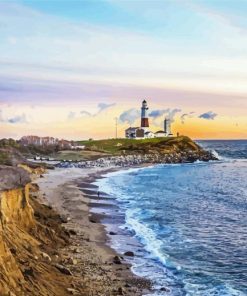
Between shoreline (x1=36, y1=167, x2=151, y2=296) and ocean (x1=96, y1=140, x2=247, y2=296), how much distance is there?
A: 2.81ft

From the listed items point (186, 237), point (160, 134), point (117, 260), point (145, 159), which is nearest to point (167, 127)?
point (160, 134)

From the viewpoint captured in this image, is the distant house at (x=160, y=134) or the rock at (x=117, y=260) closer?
the rock at (x=117, y=260)

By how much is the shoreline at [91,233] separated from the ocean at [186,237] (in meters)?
0.86

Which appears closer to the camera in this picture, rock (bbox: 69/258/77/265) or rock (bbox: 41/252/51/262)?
rock (bbox: 41/252/51/262)

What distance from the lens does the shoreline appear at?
73.9ft

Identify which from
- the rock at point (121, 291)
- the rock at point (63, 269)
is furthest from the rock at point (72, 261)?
the rock at point (121, 291)

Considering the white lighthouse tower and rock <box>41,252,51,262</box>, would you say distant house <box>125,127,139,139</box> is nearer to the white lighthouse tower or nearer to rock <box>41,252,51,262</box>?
the white lighthouse tower

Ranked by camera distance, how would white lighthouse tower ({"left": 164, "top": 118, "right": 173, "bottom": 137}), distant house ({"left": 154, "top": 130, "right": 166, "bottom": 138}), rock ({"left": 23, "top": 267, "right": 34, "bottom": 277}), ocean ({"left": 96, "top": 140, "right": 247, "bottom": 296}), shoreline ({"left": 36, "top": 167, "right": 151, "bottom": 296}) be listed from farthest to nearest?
1. white lighthouse tower ({"left": 164, "top": 118, "right": 173, "bottom": 137})
2. distant house ({"left": 154, "top": 130, "right": 166, "bottom": 138})
3. ocean ({"left": 96, "top": 140, "right": 247, "bottom": 296})
4. shoreline ({"left": 36, "top": 167, "right": 151, "bottom": 296})
5. rock ({"left": 23, "top": 267, "right": 34, "bottom": 277})

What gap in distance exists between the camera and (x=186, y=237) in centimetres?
3394

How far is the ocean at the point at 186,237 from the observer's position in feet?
80.0

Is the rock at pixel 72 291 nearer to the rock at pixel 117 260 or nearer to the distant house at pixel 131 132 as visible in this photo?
the rock at pixel 117 260

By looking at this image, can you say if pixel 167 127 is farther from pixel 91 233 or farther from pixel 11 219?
pixel 11 219

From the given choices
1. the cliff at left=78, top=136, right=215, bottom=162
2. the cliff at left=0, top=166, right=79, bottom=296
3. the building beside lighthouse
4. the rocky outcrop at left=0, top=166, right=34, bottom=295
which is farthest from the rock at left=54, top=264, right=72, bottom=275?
the building beside lighthouse

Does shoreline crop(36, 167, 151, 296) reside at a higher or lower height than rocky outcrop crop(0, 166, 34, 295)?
lower
